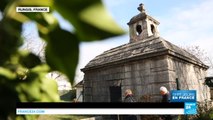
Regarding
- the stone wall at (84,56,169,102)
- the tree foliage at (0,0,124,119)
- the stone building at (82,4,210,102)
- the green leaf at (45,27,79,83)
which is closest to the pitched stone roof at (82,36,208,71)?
the stone building at (82,4,210,102)

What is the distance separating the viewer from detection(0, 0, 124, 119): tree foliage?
185 mm

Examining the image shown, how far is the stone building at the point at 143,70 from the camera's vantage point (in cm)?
995

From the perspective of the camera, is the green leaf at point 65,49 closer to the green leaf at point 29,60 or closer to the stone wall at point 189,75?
the green leaf at point 29,60

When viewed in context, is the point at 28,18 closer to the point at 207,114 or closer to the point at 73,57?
the point at 73,57

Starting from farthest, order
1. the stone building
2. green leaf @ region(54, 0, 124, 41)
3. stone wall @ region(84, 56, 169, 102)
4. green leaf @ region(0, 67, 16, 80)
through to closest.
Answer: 1. the stone building
2. stone wall @ region(84, 56, 169, 102)
3. green leaf @ region(0, 67, 16, 80)
4. green leaf @ region(54, 0, 124, 41)

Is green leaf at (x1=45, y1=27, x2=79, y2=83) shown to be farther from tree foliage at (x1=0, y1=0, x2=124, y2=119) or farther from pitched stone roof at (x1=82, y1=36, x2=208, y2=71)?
pitched stone roof at (x1=82, y1=36, x2=208, y2=71)

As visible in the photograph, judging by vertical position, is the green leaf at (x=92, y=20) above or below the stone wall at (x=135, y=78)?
below

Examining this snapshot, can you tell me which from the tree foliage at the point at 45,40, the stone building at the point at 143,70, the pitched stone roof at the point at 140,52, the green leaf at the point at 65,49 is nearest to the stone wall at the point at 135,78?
the stone building at the point at 143,70

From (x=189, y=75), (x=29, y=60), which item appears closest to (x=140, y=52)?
(x=189, y=75)

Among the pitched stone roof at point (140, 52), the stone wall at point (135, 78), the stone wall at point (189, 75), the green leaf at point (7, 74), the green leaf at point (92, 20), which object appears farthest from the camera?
the pitched stone roof at point (140, 52)

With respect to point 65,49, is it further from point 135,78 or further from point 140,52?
point 140,52

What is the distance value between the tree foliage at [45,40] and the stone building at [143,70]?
30.6ft

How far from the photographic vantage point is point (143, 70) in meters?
10.5

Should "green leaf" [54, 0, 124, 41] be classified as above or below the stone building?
below
